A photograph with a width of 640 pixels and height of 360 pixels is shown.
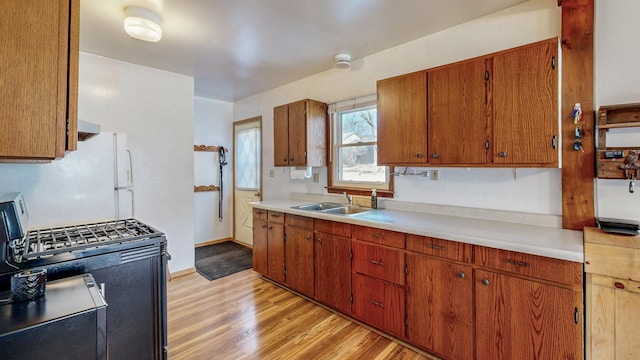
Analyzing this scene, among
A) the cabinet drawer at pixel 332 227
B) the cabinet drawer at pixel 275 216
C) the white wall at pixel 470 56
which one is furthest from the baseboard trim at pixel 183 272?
the white wall at pixel 470 56

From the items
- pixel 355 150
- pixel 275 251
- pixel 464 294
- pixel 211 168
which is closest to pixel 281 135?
pixel 355 150

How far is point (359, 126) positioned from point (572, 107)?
182 centimetres

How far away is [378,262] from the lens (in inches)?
86.5

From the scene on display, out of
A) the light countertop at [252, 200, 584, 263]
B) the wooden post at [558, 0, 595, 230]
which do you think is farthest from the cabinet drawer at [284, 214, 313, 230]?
the wooden post at [558, 0, 595, 230]

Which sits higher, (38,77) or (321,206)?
(38,77)

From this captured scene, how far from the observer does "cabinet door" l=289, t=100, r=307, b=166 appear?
3252mm

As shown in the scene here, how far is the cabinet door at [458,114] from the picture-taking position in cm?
198

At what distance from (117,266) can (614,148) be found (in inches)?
118

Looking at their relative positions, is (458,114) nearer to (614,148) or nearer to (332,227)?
(614,148)

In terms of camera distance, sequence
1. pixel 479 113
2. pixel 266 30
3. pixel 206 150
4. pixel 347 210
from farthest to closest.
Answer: pixel 206 150
pixel 347 210
pixel 266 30
pixel 479 113

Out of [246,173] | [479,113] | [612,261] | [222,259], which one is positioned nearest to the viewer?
[612,261]

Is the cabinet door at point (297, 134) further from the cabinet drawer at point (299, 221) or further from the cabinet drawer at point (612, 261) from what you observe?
the cabinet drawer at point (612, 261)

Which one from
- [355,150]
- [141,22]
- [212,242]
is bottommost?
[212,242]

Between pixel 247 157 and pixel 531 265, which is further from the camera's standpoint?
pixel 247 157
